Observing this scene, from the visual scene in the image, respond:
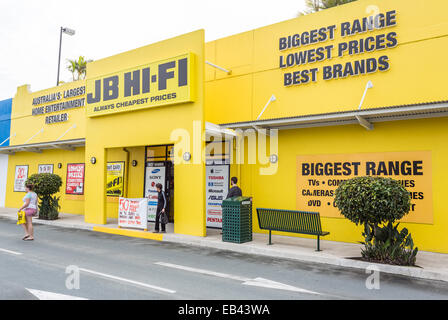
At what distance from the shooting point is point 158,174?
14.0 metres

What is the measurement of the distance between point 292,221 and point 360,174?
2.51 metres

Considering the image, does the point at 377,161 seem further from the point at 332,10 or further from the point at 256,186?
the point at 332,10

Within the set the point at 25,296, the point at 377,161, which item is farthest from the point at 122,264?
the point at 377,161

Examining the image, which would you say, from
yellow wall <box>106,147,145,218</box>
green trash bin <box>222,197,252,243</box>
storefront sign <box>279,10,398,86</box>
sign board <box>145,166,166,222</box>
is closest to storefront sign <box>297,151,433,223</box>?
green trash bin <box>222,197,252,243</box>

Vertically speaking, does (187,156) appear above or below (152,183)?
above

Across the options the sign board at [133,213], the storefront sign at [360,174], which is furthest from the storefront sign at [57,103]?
the storefront sign at [360,174]

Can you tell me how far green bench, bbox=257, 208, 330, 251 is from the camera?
28.0 feet

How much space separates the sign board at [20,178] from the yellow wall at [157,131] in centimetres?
819

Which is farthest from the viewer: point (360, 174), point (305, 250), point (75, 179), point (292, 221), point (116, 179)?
point (75, 179)

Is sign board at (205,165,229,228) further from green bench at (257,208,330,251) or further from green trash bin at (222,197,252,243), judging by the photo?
green bench at (257,208,330,251)

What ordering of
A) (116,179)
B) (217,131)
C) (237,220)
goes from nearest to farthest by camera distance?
(237,220) → (217,131) → (116,179)

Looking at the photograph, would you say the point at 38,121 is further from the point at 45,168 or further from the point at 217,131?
the point at 217,131

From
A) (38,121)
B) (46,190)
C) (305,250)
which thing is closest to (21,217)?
(46,190)

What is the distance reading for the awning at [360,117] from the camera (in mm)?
8117
